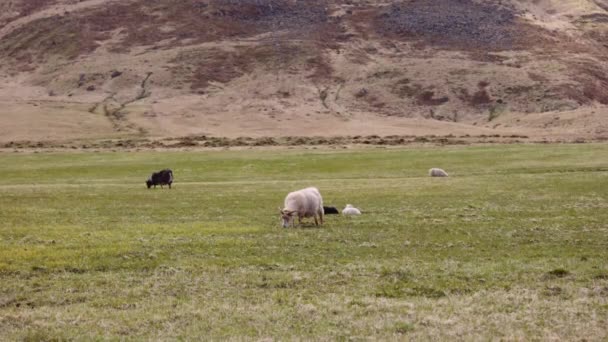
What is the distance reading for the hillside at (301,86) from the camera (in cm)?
11956

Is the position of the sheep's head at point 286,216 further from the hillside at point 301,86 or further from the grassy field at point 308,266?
the hillside at point 301,86

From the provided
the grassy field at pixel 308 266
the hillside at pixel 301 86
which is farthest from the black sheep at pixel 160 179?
the hillside at pixel 301 86

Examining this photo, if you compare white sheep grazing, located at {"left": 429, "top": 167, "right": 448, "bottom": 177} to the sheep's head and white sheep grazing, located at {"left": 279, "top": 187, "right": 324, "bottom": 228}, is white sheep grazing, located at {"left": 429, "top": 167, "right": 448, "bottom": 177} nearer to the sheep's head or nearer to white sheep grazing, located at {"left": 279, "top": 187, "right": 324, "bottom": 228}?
white sheep grazing, located at {"left": 279, "top": 187, "right": 324, "bottom": 228}

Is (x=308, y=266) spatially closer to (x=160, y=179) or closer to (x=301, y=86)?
(x=160, y=179)

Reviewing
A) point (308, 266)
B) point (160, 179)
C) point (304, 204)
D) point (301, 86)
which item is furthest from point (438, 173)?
point (301, 86)

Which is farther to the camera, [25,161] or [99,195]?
[25,161]

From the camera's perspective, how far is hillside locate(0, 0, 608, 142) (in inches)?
4707

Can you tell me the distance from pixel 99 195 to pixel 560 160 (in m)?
44.5

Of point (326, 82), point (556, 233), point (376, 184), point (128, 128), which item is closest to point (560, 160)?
point (376, 184)

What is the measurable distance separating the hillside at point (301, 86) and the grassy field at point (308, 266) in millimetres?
72731

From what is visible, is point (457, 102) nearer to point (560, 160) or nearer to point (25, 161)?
point (560, 160)

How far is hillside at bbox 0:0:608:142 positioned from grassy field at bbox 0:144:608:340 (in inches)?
2863

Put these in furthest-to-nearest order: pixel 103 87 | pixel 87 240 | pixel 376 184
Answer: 1. pixel 103 87
2. pixel 376 184
3. pixel 87 240

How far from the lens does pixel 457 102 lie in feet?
492
